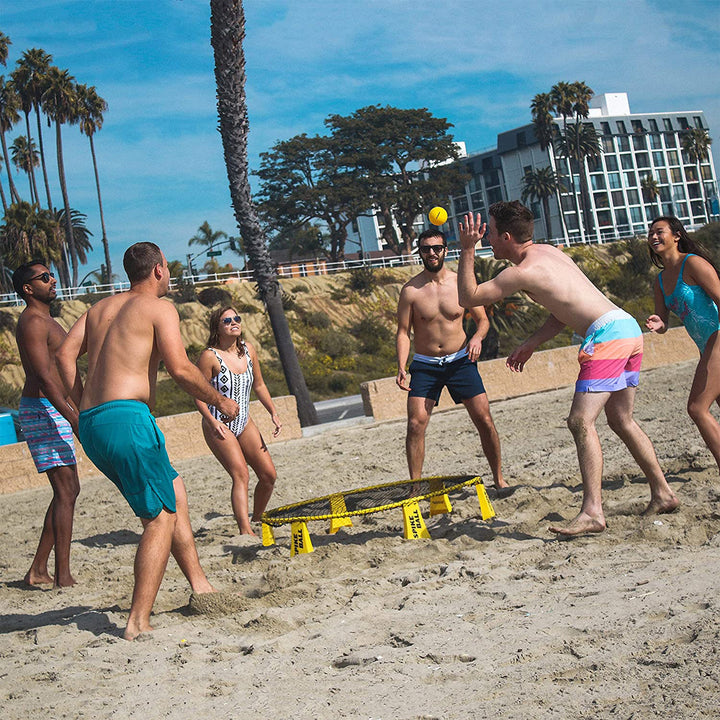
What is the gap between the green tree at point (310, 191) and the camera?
6388 cm

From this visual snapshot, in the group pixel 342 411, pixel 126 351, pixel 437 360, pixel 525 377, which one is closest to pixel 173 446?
pixel 525 377

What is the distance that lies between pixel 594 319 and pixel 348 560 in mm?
1955

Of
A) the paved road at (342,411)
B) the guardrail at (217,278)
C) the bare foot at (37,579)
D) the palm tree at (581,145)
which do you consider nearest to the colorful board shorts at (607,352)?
the bare foot at (37,579)

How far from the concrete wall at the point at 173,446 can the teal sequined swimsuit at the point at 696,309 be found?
22.9 feet

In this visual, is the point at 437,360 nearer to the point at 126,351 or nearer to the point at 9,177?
the point at 126,351

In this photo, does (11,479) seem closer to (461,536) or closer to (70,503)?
(70,503)

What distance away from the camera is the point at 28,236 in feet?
130

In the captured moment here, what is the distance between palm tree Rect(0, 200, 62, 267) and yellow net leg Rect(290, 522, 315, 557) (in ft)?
122

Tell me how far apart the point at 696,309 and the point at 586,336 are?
912 mm

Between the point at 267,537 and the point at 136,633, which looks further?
the point at 267,537

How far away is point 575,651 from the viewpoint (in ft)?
9.63

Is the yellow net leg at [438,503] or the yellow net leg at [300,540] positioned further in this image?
the yellow net leg at [438,503]

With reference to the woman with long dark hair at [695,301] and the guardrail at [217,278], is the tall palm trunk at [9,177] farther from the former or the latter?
the woman with long dark hair at [695,301]

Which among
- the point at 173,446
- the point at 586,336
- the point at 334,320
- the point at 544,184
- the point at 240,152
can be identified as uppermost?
the point at 544,184
